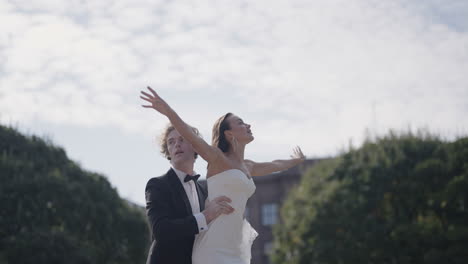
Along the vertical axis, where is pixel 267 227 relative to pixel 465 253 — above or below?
above

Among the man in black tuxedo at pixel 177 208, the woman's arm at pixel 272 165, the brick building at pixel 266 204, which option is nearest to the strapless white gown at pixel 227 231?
the man in black tuxedo at pixel 177 208

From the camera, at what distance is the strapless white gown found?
20.6 ft

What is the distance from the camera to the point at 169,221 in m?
6.32

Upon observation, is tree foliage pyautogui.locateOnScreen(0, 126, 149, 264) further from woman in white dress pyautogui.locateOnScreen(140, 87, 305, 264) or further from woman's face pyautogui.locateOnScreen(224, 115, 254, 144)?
woman's face pyautogui.locateOnScreen(224, 115, 254, 144)

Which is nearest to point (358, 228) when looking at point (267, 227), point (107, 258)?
point (107, 258)

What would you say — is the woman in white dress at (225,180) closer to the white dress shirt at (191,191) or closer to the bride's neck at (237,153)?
the bride's neck at (237,153)

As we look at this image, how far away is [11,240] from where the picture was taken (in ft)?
70.5

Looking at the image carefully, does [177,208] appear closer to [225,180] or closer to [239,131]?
[225,180]

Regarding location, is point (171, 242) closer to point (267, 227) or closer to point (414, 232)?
point (414, 232)

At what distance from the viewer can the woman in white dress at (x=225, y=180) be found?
6.18 meters

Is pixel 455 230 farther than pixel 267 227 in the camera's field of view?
No

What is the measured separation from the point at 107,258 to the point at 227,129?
19.0m

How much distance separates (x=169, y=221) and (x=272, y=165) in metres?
1.58

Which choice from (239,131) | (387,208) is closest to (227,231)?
(239,131)
